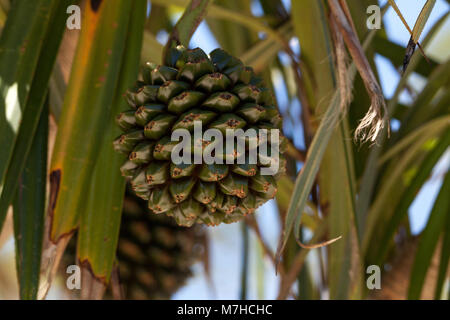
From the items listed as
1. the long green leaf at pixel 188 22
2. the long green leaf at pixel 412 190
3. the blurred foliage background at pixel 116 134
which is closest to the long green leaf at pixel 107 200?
the blurred foliage background at pixel 116 134

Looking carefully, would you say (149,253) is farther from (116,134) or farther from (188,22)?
(188,22)

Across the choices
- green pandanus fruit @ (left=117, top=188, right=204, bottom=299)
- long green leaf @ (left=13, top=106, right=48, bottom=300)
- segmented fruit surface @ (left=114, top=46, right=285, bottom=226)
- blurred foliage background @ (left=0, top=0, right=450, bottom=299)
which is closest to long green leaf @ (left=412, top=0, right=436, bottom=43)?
blurred foliage background @ (left=0, top=0, right=450, bottom=299)

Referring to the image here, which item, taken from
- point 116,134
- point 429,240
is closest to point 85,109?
point 116,134

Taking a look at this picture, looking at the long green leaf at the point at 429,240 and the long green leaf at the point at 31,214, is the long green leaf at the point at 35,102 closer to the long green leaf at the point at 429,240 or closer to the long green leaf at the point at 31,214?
the long green leaf at the point at 31,214
